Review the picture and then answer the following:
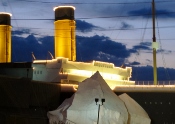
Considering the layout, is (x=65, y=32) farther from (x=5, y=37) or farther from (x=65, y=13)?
(x=5, y=37)

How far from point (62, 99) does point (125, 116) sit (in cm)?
762

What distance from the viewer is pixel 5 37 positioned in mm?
49125

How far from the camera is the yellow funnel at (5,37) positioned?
4869 centimetres

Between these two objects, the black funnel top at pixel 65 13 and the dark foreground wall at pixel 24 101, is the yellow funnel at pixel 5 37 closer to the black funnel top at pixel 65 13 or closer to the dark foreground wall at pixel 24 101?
the black funnel top at pixel 65 13

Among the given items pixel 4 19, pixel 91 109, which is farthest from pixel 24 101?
pixel 4 19

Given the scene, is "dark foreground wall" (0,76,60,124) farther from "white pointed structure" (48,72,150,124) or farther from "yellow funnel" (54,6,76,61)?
"yellow funnel" (54,6,76,61)

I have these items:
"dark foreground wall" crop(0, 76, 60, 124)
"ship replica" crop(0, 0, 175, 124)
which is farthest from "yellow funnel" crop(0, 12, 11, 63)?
"dark foreground wall" crop(0, 76, 60, 124)

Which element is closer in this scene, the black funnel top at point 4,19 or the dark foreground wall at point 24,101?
the dark foreground wall at point 24,101

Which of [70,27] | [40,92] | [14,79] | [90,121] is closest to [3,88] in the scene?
[14,79]

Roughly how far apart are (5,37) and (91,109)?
23054 mm

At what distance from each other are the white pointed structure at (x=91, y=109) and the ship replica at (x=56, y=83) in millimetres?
1792

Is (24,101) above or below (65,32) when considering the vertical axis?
below

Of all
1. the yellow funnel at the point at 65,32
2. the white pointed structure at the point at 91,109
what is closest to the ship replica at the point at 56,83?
the yellow funnel at the point at 65,32

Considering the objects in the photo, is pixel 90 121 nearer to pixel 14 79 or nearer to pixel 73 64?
pixel 14 79
